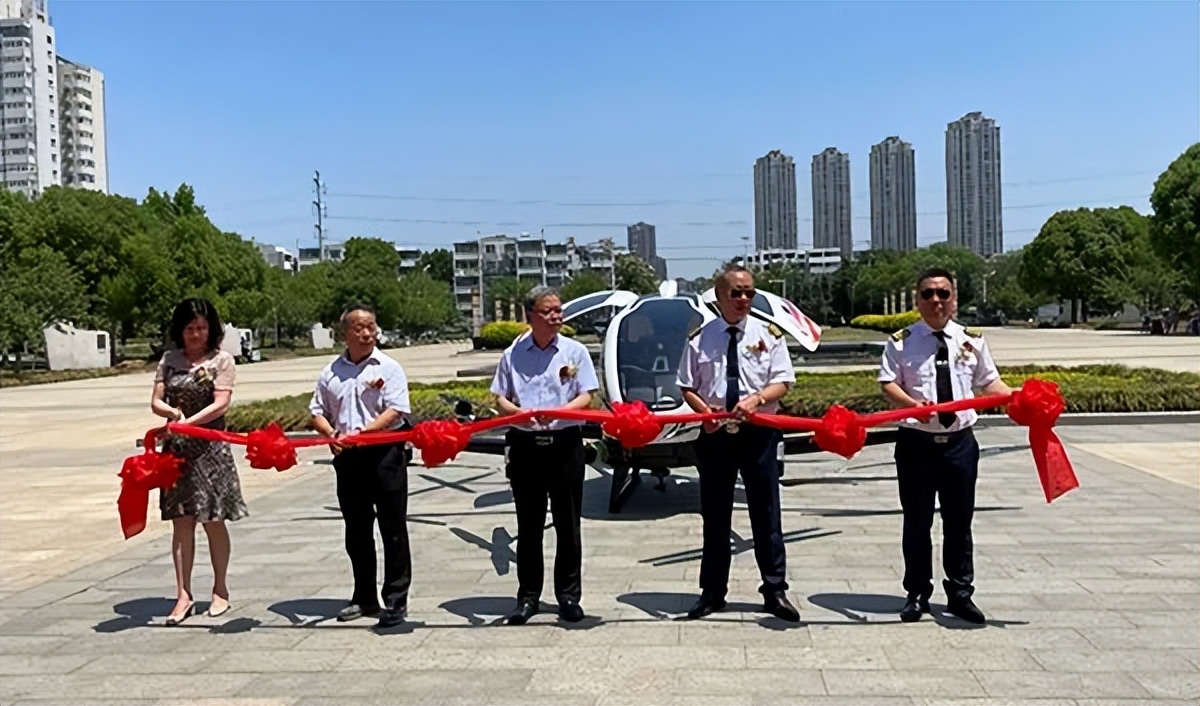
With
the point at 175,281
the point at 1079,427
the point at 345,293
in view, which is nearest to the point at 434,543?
the point at 1079,427

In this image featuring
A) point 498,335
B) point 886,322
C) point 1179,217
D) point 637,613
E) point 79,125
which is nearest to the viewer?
point 637,613

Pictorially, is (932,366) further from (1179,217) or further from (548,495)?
(1179,217)

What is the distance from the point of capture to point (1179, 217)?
50.0 meters

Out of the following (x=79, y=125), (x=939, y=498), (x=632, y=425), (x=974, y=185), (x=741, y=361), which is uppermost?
(x=79, y=125)

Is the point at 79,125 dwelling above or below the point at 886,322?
above

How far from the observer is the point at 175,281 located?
4503 cm

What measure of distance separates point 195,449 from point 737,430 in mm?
3033

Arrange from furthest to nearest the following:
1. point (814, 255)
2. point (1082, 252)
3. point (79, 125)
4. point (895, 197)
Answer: point (814, 255)
point (895, 197)
point (79, 125)
point (1082, 252)

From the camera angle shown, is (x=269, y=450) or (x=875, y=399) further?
(x=875, y=399)

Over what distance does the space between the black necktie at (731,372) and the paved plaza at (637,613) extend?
121 cm

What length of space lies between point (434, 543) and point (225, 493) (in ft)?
8.24

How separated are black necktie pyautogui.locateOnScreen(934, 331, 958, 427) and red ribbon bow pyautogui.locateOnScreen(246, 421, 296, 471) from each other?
3.63 m

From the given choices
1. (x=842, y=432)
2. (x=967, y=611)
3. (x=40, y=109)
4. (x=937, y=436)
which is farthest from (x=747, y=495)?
(x=40, y=109)

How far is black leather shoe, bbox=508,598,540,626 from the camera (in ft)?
19.5
